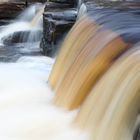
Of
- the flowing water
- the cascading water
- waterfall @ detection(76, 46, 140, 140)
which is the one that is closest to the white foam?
the flowing water

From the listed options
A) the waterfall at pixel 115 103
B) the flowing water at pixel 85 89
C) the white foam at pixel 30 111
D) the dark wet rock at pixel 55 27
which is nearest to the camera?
the waterfall at pixel 115 103

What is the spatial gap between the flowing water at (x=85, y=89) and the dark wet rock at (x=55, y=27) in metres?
0.92

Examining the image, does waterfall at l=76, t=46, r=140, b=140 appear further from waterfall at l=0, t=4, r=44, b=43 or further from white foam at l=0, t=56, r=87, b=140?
waterfall at l=0, t=4, r=44, b=43

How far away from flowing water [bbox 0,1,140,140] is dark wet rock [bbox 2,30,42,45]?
214 centimetres

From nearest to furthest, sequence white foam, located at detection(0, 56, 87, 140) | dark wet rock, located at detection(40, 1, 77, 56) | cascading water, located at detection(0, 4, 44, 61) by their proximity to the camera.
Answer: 1. white foam, located at detection(0, 56, 87, 140)
2. dark wet rock, located at detection(40, 1, 77, 56)
3. cascading water, located at detection(0, 4, 44, 61)

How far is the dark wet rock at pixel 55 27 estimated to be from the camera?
24.3ft

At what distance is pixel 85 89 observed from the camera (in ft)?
14.0

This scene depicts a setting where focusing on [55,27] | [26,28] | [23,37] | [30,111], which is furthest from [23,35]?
[30,111]

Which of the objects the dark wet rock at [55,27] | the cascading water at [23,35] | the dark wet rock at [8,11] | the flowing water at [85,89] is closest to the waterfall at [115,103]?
the flowing water at [85,89]

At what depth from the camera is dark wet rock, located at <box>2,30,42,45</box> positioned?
881 cm

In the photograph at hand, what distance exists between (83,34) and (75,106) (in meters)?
1.41

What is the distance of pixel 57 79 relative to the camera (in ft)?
17.8

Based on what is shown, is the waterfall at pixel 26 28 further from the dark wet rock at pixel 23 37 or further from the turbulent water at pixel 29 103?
the turbulent water at pixel 29 103

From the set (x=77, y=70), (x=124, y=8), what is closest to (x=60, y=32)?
(x=124, y=8)
